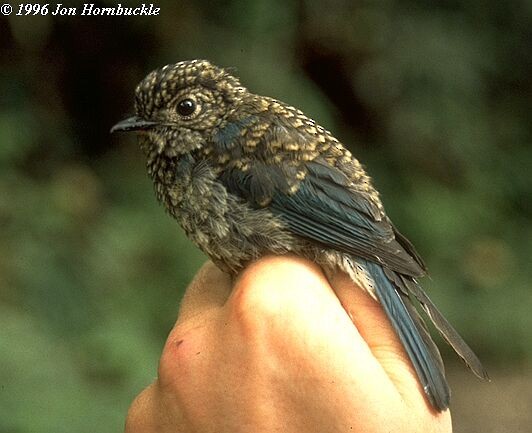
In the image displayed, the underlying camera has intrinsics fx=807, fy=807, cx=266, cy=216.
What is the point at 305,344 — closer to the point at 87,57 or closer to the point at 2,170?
the point at 2,170

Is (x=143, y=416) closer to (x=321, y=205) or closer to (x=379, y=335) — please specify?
(x=379, y=335)

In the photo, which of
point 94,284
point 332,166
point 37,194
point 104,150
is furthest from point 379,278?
point 104,150

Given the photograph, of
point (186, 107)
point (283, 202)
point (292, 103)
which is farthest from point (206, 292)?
point (292, 103)

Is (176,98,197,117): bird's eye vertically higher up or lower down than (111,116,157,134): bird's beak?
lower down

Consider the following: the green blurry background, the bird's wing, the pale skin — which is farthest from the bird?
the green blurry background

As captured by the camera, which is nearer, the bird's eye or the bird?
the bird

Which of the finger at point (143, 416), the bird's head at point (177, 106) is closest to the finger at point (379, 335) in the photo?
the finger at point (143, 416)

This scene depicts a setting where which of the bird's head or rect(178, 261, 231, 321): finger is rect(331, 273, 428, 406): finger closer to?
rect(178, 261, 231, 321): finger
